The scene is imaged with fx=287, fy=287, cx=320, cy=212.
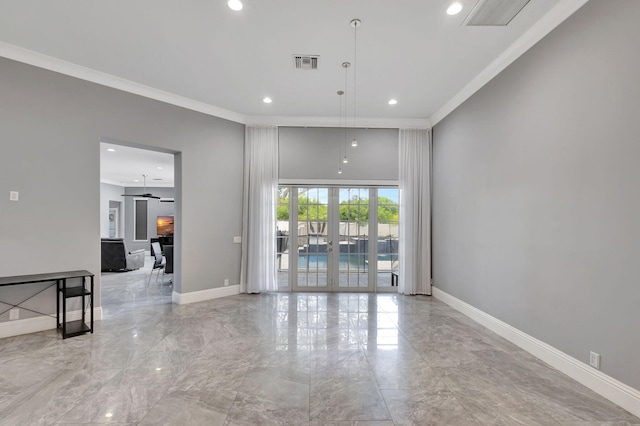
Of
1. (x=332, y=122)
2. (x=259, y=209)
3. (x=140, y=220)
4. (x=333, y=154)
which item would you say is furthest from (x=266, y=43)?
(x=140, y=220)

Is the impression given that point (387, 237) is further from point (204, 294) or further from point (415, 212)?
point (204, 294)

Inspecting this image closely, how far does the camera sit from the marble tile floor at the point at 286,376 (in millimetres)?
2137

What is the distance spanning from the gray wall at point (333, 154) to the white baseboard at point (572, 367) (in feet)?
10.3

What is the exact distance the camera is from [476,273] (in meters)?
4.21

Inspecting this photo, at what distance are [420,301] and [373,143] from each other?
10.5 ft

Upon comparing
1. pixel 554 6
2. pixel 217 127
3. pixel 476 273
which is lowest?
pixel 476 273

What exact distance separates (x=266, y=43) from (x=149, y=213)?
11849 mm

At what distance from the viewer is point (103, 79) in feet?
13.4

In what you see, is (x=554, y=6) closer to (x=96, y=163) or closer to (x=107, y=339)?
(x=96, y=163)

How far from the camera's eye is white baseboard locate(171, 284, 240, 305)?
496cm

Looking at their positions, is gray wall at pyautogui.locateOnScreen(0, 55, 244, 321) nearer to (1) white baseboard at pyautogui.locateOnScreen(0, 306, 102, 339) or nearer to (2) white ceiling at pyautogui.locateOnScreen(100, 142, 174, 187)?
(1) white baseboard at pyautogui.locateOnScreen(0, 306, 102, 339)

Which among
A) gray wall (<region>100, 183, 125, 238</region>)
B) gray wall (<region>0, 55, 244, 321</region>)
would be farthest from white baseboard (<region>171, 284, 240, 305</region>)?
gray wall (<region>100, 183, 125, 238</region>)

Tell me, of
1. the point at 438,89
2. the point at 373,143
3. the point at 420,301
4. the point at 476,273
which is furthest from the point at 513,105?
the point at 420,301

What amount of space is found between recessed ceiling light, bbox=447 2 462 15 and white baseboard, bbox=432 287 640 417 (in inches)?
138
